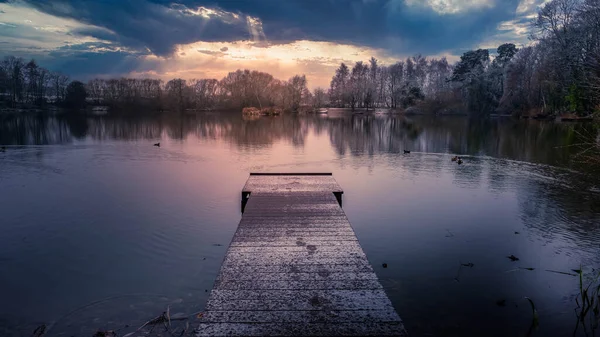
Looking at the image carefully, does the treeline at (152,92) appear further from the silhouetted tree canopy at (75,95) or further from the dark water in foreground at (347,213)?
the dark water in foreground at (347,213)

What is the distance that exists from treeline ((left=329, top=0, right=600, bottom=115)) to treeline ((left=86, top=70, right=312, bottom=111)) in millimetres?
20396

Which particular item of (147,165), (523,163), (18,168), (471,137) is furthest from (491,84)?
(18,168)

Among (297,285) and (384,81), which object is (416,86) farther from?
(297,285)

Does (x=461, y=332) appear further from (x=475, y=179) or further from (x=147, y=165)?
(x=147, y=165)

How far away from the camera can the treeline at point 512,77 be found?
163 feet

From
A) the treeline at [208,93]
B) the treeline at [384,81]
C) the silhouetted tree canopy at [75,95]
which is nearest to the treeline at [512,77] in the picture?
the treeline at [384,81]

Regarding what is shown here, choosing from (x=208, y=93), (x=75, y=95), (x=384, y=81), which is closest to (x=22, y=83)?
(x=75, y=95)

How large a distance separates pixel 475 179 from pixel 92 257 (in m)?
19.1

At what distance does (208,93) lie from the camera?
16500 centimetres

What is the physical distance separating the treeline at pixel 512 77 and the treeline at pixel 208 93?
20396mm

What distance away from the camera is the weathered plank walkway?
563 centimetres

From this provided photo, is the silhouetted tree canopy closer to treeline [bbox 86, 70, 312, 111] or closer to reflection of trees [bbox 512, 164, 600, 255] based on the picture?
treeline [bbox 86, 70, 312, 111]

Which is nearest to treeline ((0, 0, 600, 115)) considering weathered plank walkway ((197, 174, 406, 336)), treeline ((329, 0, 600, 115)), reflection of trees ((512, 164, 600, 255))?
treeline ((329, 0, 600, 115))

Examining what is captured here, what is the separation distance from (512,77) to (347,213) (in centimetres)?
8444
